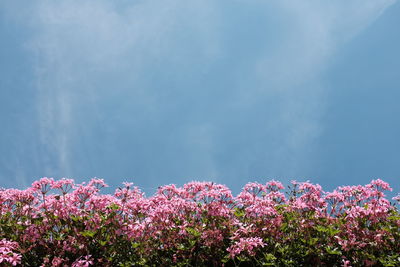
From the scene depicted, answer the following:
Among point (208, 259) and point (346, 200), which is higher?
point (346, 200)

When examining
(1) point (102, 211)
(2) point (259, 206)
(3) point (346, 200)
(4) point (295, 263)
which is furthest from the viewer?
(3) point (346, 200)

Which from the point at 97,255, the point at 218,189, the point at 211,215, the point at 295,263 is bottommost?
the point at 295,263

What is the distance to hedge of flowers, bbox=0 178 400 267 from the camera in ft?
26.3

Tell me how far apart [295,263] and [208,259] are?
162 cm

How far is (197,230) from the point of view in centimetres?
826

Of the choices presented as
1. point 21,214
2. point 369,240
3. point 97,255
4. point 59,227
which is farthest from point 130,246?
point 369,240

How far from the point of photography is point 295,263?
25.8 feet

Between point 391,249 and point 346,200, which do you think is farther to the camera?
point 346,200

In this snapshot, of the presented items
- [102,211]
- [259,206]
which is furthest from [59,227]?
[259,206]

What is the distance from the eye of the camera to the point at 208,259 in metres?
8.18

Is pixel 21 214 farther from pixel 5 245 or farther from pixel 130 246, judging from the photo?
pixel 130 246

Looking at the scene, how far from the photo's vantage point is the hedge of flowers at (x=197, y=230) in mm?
8023

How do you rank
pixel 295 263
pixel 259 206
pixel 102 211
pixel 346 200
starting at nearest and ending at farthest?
pixel 295 263, pixel 259 206, pixel 102 211, pixel 346 200

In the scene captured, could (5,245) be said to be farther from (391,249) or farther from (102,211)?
(391,249)
